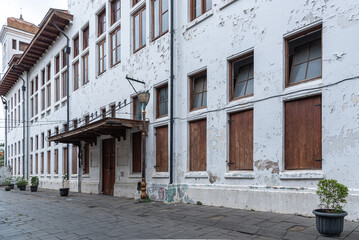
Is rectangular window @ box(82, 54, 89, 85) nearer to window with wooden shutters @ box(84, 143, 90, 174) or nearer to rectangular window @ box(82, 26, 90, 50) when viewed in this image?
rectangular window @ box(82, 26, 90, 50)

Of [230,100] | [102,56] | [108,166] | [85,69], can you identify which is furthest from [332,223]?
[85,69]

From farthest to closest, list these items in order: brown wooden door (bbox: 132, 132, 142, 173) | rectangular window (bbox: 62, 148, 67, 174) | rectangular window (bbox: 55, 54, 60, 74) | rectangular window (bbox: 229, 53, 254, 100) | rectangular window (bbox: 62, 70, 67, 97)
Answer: rectangular window (bbox: 55, 54, 60, 74)
rectangular window (bbox: 62, 70, 67, 97)
rectangular window (bbox: 62, 148, 67, 174)
brown wooden door (bbox: 132, 132, 142, 173)
rectangular window (bbox: 229, 53, 254, 100)

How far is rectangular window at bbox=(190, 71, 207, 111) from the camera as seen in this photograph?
10523mm

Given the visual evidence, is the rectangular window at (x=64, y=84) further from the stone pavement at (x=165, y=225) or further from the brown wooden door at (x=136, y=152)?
the stone pavement at (x=165, y=225)

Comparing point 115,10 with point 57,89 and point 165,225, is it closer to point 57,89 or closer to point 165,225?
point 57,89

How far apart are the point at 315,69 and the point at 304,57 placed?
47 cm

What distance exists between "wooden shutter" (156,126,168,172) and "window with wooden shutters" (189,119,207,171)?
121 centimetres

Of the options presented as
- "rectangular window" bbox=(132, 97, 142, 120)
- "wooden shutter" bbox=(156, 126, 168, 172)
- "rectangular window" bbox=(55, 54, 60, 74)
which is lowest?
"wooden shutter" bbox=(156, 126, 168, 172)

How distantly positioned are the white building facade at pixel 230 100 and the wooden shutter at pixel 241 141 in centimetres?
3

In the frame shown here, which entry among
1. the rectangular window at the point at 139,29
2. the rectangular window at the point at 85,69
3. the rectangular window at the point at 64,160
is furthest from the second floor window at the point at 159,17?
the rectangular window at the point at 64,160

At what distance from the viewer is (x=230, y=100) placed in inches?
369

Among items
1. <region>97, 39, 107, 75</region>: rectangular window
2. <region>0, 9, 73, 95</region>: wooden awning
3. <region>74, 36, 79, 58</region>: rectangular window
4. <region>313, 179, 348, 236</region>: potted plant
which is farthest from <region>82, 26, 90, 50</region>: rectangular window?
<region>313, 179, 348, 236</region>: potted plant

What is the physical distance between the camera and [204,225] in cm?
720

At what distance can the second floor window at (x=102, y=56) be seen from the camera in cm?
1669
